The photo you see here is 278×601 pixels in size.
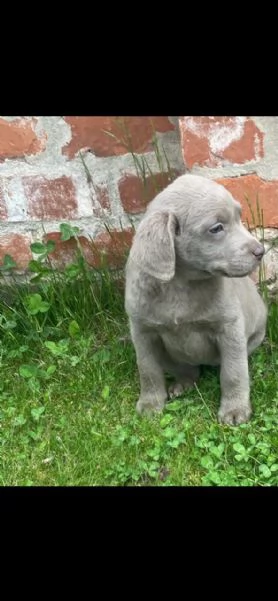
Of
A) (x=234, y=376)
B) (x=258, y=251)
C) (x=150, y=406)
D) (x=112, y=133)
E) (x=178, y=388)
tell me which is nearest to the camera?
(x=258, y=251)

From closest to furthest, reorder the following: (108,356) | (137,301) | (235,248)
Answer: (235,248)
(137,301)
(108,356)

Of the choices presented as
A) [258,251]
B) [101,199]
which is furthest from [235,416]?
[101,199]

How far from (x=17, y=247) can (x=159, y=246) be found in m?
1.08

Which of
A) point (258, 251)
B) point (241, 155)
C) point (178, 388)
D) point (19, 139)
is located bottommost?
point (178, 388)

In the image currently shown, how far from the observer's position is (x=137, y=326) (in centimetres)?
253

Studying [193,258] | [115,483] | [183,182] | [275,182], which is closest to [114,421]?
[115,483]

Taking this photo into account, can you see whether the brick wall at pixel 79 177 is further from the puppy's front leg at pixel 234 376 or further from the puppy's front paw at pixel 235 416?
the puppy's front paw at pixel 235 416

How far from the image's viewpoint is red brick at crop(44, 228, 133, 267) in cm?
307

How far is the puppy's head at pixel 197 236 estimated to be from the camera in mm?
2209

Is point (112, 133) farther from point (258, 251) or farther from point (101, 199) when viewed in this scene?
point (258, 251)

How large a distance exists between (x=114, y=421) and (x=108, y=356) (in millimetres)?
360

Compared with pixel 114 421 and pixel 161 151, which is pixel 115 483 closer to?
pixel 114 421

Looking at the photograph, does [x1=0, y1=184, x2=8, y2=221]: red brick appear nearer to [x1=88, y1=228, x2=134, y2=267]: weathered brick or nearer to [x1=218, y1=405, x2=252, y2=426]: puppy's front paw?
[x1=88, y1=228, x2=134, y2=267]: weathered brick

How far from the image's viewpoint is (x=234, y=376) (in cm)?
248
